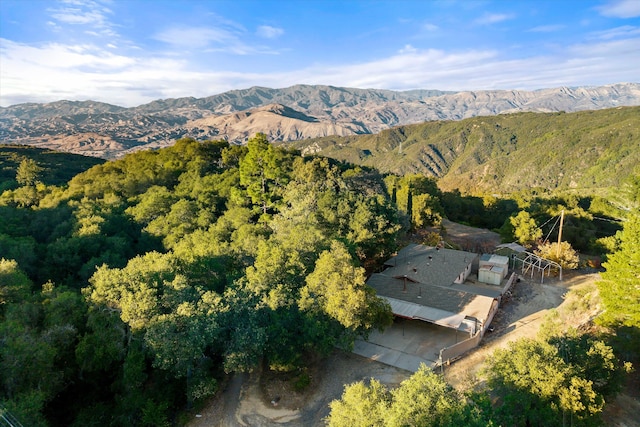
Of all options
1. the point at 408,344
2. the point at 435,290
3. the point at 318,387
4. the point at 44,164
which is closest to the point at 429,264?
the point at 435,290

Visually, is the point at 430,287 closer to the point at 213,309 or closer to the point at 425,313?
the point at 425,313

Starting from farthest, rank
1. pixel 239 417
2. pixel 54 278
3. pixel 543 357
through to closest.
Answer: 1. pixel 54 278
2. pixel 239 417
3. pixel 543 357

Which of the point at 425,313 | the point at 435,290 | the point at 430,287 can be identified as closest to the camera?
the point at 425,313

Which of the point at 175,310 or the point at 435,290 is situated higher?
the point at 175,310

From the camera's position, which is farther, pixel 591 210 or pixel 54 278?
pixel 591 210

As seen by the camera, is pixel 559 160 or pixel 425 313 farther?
pixel 559 160

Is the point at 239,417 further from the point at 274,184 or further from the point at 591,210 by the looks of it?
the point at 591,210

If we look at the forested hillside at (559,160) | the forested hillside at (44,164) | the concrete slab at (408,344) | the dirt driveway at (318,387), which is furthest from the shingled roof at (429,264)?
the forested hillside at (559,160)

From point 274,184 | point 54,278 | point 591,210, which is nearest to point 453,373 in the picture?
point 274,184
